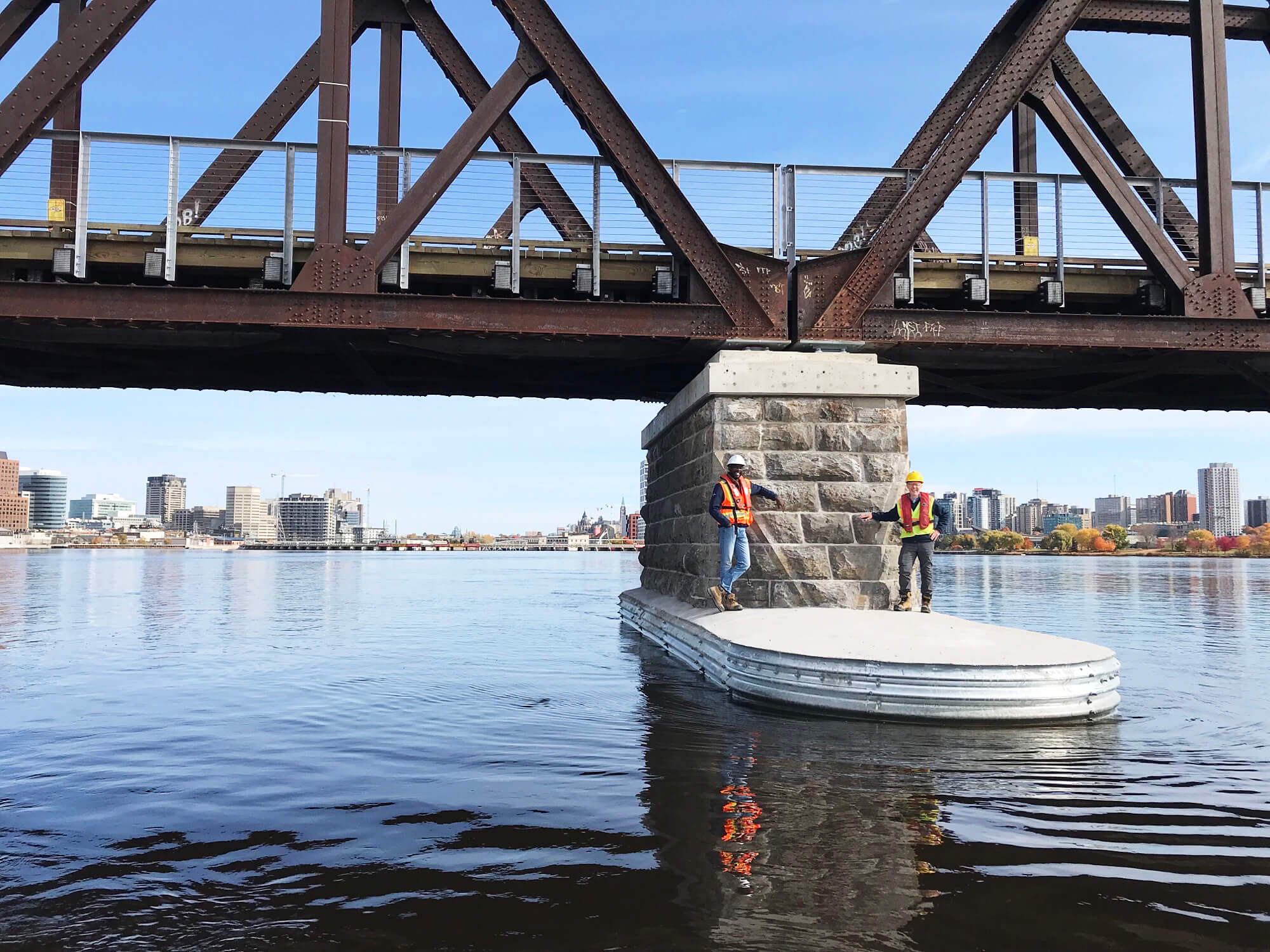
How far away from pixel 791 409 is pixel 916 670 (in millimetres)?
4899

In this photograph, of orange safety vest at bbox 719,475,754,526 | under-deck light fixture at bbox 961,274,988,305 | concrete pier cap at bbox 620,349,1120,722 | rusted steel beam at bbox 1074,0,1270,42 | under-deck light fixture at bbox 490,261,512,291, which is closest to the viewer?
concrete pier cap at bbox 620,349,1120,722

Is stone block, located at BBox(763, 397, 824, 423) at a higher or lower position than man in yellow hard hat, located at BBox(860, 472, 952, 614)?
higher

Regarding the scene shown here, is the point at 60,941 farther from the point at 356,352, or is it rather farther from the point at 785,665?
the point at 356,352

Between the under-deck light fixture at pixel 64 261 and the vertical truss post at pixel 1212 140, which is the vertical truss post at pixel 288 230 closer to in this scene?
the under-deck light fixture at pixel 64 261

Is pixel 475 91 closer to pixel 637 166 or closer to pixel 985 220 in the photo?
pixel 637 166

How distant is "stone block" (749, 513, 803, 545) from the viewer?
41.0ft

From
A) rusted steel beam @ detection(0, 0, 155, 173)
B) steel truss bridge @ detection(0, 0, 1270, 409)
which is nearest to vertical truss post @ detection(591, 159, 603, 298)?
steel truss bridge @ detection(0, 0, 1270, 409)

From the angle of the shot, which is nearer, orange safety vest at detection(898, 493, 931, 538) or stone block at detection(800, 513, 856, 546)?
orange safety vest at detection(898, 493, 931, 538)

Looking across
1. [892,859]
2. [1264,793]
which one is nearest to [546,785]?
[892,859]

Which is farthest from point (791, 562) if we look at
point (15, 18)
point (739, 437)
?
point (15, 18)

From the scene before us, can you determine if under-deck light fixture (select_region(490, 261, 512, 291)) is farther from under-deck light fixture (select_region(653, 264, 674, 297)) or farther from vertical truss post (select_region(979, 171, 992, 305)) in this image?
vertical truss post (select_region(979, 171, 992, 305))

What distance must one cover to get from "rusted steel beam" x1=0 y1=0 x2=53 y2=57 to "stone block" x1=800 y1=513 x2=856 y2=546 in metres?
13.8

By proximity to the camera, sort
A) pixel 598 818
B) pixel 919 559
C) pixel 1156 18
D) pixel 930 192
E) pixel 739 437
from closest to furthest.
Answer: pixel 598 818 < pixel 919 559 < pixel 739 437 < pixel 930 192 < pixel 1156 18

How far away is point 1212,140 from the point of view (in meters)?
14.1
